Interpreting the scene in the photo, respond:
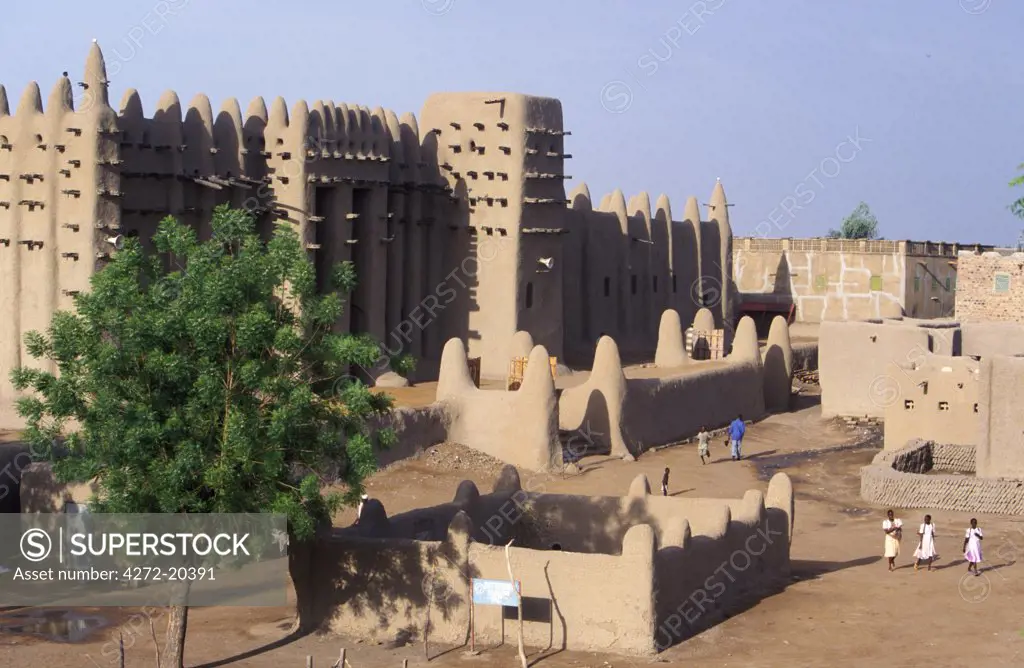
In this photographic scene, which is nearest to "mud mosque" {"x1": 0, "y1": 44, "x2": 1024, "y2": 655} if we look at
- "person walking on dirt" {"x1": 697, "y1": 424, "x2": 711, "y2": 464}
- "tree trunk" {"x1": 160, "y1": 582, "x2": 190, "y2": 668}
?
"person walking on dirt" {"x1": 697, "y1": 424, "x2": 711, "y2": 464}

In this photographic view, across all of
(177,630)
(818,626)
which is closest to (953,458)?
(818,626)

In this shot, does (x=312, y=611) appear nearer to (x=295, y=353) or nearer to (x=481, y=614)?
(x=481, y=614)

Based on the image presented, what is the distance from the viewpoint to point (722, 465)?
31.6 meters

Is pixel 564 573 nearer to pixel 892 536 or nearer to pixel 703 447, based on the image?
pixel 892 536

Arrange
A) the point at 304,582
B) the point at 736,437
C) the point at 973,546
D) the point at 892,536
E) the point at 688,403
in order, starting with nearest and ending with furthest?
the point at 304,582, the point at 973,546, the point at 892,536, the point at 736,437, the point at 688,403

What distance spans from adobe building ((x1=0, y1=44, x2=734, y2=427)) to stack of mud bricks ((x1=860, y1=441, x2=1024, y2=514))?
1032 centimetres

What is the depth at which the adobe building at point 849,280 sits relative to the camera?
59.2 m

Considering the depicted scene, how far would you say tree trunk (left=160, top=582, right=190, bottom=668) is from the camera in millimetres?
16844

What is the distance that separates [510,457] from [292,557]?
1099cm

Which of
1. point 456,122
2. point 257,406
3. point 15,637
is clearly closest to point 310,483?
point 257,406

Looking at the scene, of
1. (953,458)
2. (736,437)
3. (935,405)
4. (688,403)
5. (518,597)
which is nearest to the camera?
(518,597)

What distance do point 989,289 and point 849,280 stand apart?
16.6m

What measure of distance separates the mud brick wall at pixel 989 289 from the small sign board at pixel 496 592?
2841 cm

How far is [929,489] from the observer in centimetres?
2633
